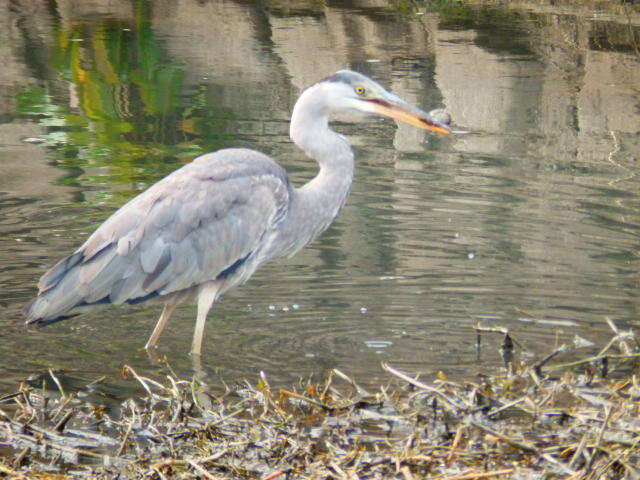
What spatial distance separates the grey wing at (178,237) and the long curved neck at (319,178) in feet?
0.67

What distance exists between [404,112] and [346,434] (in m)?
2.35

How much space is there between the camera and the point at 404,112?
6.64 m

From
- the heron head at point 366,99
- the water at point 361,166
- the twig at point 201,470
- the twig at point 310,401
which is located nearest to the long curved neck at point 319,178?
the heron head at point 366,99

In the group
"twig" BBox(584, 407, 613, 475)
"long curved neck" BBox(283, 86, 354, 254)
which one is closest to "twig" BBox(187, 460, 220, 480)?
"twig" BBox(584, 407, 613, 475)

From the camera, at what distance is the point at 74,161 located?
393 inches

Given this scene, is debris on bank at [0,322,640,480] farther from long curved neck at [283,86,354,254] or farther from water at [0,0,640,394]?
long curved neck at [283,86,354,254]

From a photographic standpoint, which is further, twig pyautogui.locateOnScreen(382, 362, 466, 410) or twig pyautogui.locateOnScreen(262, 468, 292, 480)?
twig pyautogui.locateOnScreen(382, 362, 466, 410)

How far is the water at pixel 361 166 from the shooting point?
6441 millimetres

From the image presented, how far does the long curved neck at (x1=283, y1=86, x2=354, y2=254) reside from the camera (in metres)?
6.73

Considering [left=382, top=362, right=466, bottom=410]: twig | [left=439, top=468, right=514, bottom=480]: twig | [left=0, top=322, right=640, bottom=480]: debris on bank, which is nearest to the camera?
[left=439, top=468, right=514, bottom=480]: twig

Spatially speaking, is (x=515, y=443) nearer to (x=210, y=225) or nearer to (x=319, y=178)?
(x=210, y=225)

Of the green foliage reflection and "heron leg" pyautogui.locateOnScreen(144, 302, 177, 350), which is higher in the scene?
the green foliage reflection

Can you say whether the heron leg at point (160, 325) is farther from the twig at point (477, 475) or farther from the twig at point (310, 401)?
the twig at point (477, 475)

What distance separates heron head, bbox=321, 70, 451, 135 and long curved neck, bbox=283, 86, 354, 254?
11cm
